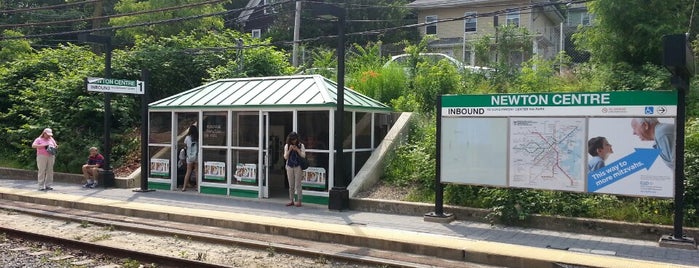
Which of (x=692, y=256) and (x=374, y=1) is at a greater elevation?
(x=374, y=1)

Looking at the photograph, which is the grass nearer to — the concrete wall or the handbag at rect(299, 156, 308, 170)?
the handbag at rect(299, 156, 308, 170)

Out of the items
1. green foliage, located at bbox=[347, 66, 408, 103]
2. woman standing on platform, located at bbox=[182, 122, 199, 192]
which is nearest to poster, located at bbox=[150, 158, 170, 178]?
woman standing on platform, located at bbox=[182, 122, 199, 192]

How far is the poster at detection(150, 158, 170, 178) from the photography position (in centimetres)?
1638

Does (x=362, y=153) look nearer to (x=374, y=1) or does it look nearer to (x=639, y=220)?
(x=639, y=220)

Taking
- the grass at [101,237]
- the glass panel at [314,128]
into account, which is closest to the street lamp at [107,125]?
the glass panel at [314,128]

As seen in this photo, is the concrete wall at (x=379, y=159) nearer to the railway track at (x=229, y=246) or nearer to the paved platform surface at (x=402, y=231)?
the paved platform surface at (x=402, y=231)

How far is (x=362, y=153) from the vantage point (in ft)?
48.6

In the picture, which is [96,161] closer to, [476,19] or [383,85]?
[383,85]

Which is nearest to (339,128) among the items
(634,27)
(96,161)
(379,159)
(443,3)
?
(379,159)

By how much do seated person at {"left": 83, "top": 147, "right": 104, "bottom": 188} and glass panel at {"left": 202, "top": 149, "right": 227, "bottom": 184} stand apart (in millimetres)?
3824

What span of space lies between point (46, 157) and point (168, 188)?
337 centimetres

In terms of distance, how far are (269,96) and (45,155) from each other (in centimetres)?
656

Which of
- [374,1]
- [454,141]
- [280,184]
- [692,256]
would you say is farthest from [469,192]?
[374,1]

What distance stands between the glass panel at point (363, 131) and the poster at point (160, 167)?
550 cm
